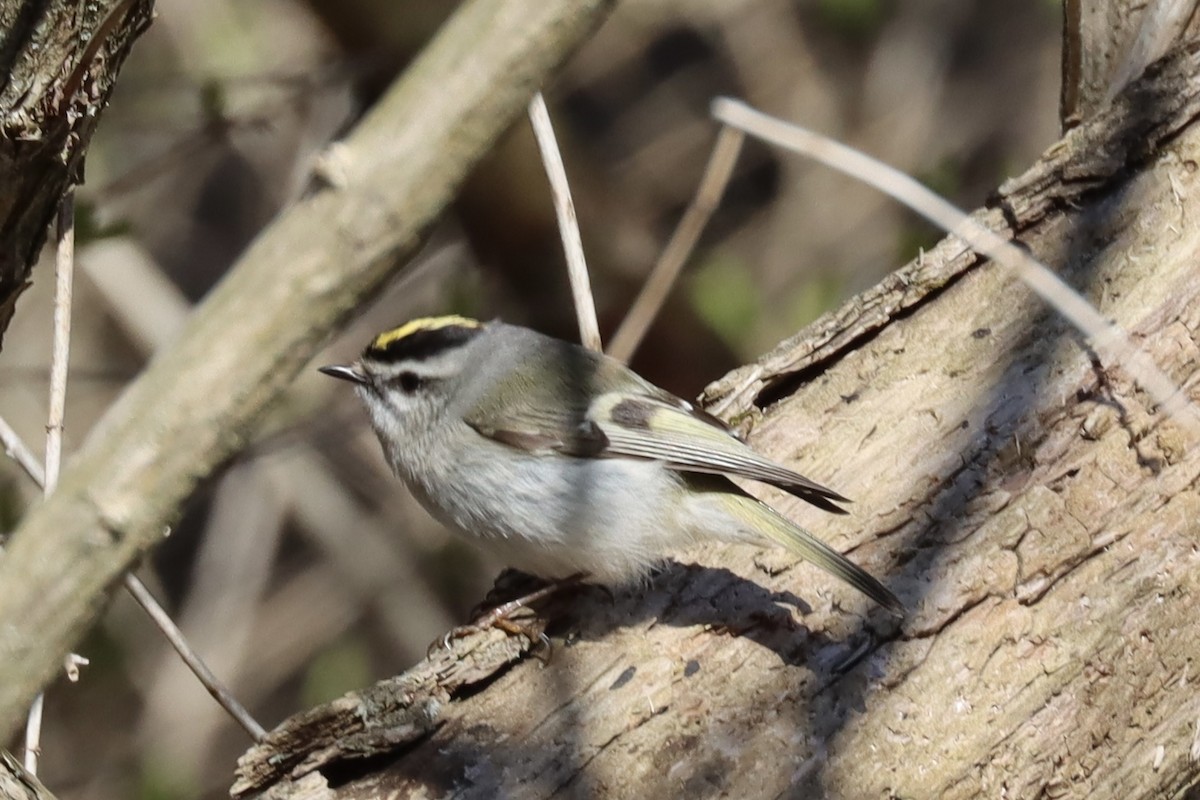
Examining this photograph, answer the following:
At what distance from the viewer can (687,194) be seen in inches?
248

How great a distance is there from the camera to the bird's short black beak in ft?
10.8

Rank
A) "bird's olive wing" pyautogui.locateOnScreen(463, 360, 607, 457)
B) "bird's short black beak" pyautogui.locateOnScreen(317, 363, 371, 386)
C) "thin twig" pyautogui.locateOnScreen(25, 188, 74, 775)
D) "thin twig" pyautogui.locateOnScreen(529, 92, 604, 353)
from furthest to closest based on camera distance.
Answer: "bird's short black beak" pyautogui.locateOnScreen(317, 363, 371, 386), "bird's olive wing" pyautogui.locateOnScreen(463, 360, 607, 457), "thin twig" pyautogui.locateOnScreen(529, 92, 604, 353), "thin twig" pyautogui.locateOnScreen(25, 188, 74, 775)

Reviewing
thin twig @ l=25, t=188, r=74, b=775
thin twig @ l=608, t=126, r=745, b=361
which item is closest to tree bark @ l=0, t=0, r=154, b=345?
thin twig @ l=25, t=188, r=74, b=775

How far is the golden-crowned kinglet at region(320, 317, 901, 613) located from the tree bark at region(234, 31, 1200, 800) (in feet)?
0.35

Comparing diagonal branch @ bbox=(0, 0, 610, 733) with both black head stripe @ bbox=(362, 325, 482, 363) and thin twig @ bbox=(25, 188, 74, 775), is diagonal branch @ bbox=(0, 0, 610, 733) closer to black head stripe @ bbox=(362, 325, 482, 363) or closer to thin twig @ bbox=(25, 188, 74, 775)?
thin twig @ bbox=(25, 188, 74, 775)

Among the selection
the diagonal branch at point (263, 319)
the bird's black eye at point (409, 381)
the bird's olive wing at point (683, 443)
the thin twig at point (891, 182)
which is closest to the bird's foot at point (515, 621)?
the bird's olive wing at point (683, 443)

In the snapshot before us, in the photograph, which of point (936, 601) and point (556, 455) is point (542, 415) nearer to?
point (556, 455)

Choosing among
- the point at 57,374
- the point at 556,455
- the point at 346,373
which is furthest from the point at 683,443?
the point at 57,374

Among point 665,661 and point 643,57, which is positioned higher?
point 643,57

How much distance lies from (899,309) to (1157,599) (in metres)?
0.85

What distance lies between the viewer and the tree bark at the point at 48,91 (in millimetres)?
1938

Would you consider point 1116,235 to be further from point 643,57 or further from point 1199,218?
point 643,57

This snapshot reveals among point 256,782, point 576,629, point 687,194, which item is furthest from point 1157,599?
point 687,194

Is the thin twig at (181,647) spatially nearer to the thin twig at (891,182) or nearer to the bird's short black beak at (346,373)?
the bird's short black beak at (346,373)
